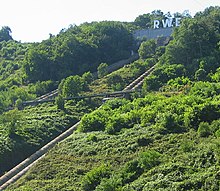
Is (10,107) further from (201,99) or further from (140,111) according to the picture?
(201,99)

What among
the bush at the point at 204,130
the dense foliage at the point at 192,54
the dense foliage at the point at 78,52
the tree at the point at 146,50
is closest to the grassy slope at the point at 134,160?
the bush at the point at 204,130

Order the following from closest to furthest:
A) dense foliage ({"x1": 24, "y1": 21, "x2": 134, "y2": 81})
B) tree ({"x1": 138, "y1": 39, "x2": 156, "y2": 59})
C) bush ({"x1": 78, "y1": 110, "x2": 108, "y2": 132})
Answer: bush ({"x1": 78, "y1": 110, "x2": 108, "y2": 132})
dense foliage ({"x1": 24, "y1": 21, "x2": 134, "y2": 81})
tree ({"x1": 138, "y1": 39, "x2": 156, "y2": 59})

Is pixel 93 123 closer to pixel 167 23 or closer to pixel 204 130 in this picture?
pixel 204 130

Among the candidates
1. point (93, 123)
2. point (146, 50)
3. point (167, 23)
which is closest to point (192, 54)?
point (146, 50)

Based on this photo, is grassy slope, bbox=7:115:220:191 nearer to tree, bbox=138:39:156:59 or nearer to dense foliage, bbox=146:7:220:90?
dense foliage, bbox=146:7:220:90

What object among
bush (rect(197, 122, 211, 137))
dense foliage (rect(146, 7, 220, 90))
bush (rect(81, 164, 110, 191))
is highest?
dense foliage (rect(146, 7, 220, 90))

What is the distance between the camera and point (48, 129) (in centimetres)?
4644

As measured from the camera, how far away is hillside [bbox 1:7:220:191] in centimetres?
2459

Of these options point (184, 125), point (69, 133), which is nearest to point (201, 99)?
point (184, 125)

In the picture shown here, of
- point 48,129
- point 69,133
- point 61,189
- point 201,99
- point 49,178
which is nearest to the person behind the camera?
point 61,189

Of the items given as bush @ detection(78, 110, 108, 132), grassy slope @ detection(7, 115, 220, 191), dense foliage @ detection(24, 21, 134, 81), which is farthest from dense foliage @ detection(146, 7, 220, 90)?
dense foliage @ detection(24, 21, 134, 81)

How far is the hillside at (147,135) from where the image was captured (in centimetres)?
2459

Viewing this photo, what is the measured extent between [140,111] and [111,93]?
15418mm

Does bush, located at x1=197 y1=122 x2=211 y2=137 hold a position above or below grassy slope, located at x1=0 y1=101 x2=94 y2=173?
above
